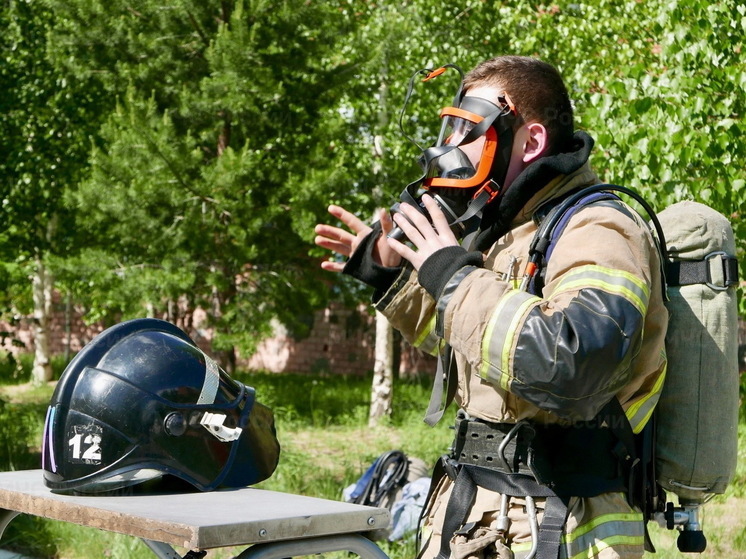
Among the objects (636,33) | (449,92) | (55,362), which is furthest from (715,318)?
(55,362)

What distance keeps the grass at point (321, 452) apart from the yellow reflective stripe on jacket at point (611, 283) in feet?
12.5

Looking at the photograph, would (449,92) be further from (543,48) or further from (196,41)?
(196,41)

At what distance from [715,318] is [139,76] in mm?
10041

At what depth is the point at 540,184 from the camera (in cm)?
207

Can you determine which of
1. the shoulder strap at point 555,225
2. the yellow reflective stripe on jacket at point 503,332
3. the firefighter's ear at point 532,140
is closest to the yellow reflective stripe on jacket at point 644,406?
the shoulder strap at point 555,225

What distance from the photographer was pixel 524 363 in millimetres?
1682

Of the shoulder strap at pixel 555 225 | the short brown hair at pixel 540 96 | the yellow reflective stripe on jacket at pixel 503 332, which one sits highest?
the short brown hair at pixel 540 96

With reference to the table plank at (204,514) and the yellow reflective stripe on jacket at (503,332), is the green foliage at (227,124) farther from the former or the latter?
the yellow reflective stripe on jacket at (503,332)

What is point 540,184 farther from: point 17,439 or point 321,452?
point 321,452

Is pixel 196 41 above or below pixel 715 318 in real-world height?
above

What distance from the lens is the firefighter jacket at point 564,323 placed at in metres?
1.67

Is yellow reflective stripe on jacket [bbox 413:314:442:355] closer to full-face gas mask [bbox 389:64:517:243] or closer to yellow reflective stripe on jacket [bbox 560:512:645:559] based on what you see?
full-face gas mask [bbox 389:64:517:243]

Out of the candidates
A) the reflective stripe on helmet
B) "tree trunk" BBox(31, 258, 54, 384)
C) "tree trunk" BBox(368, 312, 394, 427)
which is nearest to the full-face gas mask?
the reflective stripe on helmet

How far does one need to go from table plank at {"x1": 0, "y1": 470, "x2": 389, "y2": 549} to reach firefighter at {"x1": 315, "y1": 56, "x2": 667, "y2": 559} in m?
0.30
